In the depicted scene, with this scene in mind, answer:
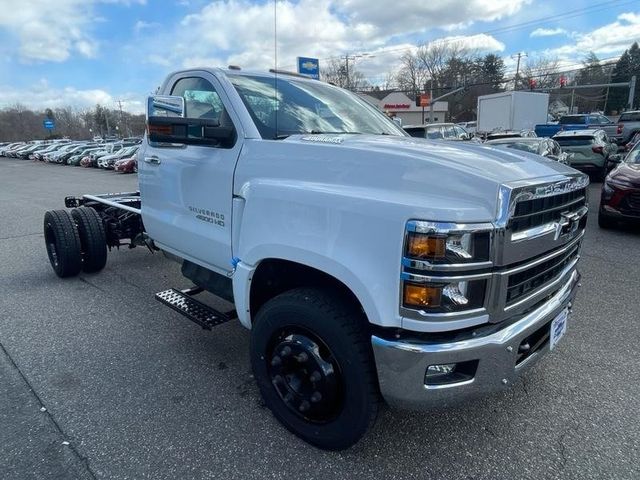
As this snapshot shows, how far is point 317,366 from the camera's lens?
2.21 m

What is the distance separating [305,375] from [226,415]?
0.72m

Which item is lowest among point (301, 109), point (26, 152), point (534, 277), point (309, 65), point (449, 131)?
point (26, 152)

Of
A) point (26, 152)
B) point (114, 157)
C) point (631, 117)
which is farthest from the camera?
point (26, 152)

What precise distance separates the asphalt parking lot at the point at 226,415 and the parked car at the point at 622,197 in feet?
10.7

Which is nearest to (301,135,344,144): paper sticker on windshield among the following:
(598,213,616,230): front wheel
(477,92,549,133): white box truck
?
(598,213,616,230): front wheel

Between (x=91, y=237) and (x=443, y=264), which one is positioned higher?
(x=443, y=264)

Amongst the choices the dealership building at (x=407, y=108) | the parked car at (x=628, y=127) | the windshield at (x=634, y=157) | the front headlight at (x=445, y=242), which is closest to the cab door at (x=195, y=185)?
the front headlight at (x=445, y=242)

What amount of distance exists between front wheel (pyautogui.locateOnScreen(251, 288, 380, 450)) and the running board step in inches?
22.2

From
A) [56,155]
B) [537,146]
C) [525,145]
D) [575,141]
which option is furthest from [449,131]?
[56,155]

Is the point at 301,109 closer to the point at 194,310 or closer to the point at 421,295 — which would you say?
the point at 194,310

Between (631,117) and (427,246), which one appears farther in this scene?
(631,117)

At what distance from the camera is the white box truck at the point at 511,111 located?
24453mm

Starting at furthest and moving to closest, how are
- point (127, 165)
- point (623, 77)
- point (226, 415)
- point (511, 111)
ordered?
point (623, 77) → point (127, 165) → point (511, 111) → point (226, 415)

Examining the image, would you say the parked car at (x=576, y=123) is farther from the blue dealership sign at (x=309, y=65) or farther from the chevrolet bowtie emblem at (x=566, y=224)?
the chevrolet bowtie emblem at (x=566, y=224)
